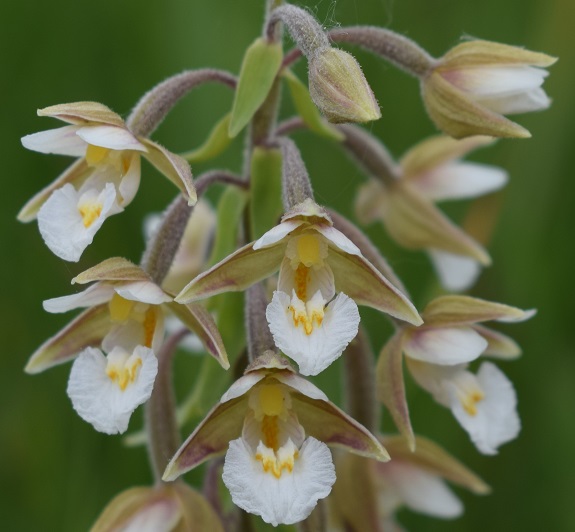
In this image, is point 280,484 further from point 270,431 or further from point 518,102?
point 518,102

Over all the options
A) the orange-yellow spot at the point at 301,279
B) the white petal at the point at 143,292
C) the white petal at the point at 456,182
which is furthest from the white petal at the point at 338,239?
the white petal at the point at 456,182

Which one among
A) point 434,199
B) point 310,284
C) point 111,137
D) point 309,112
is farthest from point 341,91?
point 434,199

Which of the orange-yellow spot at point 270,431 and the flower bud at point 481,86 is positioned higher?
the flower bud at point 481,86

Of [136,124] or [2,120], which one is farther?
[2,120]

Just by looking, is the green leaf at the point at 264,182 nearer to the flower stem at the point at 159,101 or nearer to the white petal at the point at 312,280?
the flower stem at the point at 159,101

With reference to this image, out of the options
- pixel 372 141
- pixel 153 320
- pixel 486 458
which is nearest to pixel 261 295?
pixel 153 320

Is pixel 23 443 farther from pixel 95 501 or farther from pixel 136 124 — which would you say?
pixel 136 124
